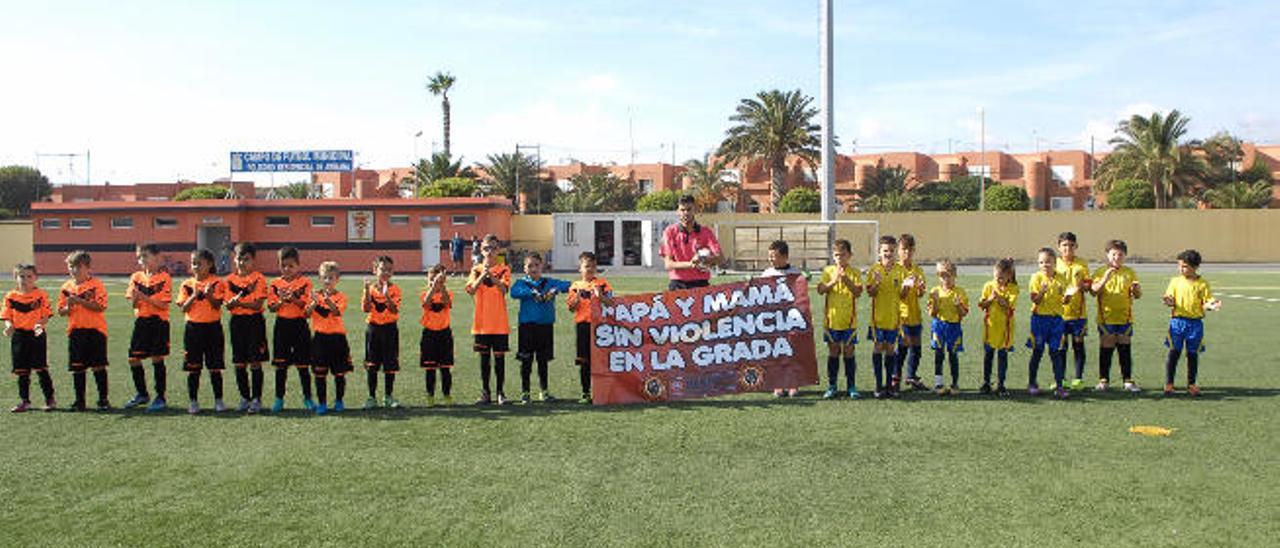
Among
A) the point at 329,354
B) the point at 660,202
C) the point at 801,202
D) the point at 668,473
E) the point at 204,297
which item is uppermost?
the point at 660,202

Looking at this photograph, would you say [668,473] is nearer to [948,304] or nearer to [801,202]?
[948,304]

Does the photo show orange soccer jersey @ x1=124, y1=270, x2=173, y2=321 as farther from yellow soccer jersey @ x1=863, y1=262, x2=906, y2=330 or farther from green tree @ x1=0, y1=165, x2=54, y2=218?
green tree @ x1=0, y1=165, x2=54, y2=218

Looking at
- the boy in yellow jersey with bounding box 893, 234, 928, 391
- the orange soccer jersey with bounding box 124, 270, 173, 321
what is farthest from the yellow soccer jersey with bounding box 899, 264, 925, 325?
the orange soccer jersey with bounding box 124, 270, 173, 321

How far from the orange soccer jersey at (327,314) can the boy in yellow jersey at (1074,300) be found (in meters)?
7.26

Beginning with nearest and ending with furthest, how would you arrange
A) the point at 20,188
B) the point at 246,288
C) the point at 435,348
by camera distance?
the point at 246,288 < the point at 435,348 < the point at 20,188

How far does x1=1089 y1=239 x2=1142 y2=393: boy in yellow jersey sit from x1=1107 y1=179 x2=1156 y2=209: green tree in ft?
176

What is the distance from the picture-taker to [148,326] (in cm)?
967

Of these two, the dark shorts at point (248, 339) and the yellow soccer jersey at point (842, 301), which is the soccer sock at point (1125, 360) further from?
the dark shorts at point (248, 339)

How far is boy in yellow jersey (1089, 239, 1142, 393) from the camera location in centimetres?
1022

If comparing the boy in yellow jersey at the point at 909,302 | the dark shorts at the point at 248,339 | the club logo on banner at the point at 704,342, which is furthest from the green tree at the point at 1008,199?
the dark shorts at the point at 248,339

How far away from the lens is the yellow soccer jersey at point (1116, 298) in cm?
1022

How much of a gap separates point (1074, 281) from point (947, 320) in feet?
4.43

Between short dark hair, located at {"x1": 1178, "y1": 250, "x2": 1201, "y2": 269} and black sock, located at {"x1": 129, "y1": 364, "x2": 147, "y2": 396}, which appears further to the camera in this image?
short dark hair, located at {"x1": 1178, "y1": 250, "x2": 1201, "y2": 269}

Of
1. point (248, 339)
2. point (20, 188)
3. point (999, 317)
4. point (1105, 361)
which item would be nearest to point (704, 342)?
point (999, 317)
